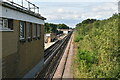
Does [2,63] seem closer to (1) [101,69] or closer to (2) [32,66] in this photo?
(1) [101,69]

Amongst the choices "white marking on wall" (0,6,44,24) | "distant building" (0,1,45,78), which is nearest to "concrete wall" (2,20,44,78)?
"distant building" (0,1,45,78)

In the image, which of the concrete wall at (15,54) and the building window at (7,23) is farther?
the building window at (7,23)

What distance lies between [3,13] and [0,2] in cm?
51

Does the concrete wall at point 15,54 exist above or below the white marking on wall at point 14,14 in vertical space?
below

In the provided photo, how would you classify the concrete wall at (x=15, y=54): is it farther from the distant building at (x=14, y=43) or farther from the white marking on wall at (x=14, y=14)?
the white marking on wall at (x=14, y=14)

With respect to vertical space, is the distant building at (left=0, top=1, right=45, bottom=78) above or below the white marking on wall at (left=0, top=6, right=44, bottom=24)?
below

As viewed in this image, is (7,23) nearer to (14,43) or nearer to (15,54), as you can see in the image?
(14,43)

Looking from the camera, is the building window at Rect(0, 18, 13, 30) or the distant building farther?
the building window at Rect(0, 18, 13, 30)

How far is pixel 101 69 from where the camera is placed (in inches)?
366

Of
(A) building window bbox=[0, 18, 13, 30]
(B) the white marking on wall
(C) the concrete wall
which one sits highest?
(B) the white marking on wall

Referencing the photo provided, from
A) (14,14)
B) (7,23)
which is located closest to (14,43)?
(7,23)

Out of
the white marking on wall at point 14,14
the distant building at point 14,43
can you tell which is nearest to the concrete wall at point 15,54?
the distant building at point 14,43

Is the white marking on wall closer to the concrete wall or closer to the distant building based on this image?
the distant building

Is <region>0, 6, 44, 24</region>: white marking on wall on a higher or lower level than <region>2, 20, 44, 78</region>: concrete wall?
higher
